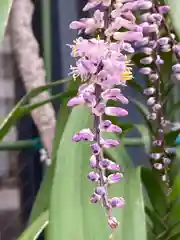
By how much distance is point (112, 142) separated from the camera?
1.24ft

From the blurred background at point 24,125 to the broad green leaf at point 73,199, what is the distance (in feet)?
2.06

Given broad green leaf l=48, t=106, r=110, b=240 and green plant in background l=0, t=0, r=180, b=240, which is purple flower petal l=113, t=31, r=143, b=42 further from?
broad green leaf l=48, t=106, r=110, b=240

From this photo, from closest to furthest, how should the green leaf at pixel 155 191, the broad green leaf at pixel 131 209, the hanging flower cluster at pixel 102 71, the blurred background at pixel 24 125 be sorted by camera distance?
the hanging flower cluster at pixel 102 71 < the broad green leaf at pixel 131 209 < the green leaf at pixel 155 191 < the blurred background at pixel 24 125

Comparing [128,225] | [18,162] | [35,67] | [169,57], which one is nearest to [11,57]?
[18,162]

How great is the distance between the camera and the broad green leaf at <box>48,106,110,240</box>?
1.42 feet

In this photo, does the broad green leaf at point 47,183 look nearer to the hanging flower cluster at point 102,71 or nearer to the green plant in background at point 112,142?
the green plant in background at point 112,142

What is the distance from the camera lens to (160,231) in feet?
1.90

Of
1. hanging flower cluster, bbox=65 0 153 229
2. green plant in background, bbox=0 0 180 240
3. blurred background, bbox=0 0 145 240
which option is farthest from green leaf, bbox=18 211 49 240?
blurred background, bbox=0 0 145 240

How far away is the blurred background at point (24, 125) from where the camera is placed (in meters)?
1.14

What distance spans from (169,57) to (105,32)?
24 cm

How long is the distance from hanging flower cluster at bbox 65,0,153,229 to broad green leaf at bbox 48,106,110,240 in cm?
7

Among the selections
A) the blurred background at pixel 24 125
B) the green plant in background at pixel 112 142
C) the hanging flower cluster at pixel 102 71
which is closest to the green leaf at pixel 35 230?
the green plant in background at pixel 112 142

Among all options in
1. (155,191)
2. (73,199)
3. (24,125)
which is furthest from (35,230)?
(24,125)

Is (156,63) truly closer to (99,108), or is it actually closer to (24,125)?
(99,108)
